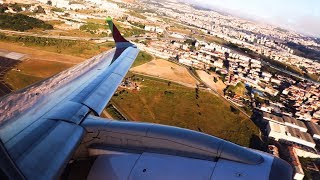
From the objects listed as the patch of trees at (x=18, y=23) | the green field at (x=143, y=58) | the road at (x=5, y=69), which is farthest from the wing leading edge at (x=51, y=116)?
the patch of trees at (x=18, y=23)

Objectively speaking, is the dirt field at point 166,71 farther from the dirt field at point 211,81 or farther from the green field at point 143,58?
the dirt field at point 211,81

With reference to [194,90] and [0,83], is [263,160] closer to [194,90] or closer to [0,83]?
[0,83]

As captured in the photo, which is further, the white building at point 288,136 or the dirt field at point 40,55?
the dirt field at point 40,55

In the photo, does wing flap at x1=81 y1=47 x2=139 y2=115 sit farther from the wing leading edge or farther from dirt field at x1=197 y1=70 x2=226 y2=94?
dirt field at x1=197 y1=70 x2=226 y2=94

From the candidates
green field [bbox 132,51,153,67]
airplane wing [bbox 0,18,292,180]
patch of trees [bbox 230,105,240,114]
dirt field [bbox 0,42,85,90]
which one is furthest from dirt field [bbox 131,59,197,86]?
airplane wing [bbox 0,18,292,180]

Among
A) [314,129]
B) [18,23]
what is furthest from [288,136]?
[18,23]

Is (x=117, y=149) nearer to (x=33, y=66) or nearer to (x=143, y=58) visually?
(x=33, y=66)
